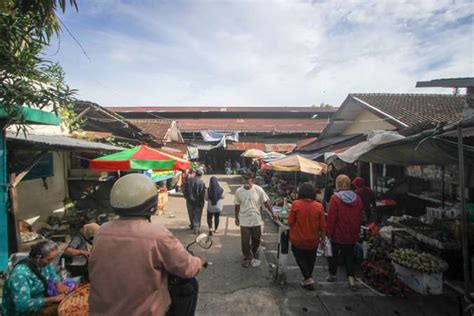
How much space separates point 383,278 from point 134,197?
4207 millimetres

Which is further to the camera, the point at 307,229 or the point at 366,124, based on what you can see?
the point at 366,124

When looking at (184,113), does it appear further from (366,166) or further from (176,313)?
(176,313)

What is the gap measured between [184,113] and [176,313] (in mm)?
32058

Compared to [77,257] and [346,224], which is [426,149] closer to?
[346,224]

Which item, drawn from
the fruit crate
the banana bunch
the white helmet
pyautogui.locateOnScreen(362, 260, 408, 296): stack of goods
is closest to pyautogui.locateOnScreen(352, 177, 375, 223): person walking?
pyautogui.locateOnScreen(362, 260, 408, 296): stack of goods

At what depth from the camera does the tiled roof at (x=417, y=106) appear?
10.2m

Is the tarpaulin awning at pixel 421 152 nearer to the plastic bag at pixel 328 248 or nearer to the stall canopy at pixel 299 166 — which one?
the plastic bag at pixel 328 248

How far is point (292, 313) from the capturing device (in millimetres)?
3832

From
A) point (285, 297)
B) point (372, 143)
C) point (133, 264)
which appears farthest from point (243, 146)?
point (133, 264)

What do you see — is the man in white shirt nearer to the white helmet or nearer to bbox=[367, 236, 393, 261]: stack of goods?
bbox=[367, 236, 393, 261]: stack of goods

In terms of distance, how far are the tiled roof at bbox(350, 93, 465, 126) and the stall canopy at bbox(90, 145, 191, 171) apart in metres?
7.78

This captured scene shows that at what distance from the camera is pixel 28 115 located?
4.70 meters

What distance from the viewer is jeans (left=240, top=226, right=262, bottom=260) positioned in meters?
5.37

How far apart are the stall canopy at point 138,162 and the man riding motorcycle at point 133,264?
4.08m
